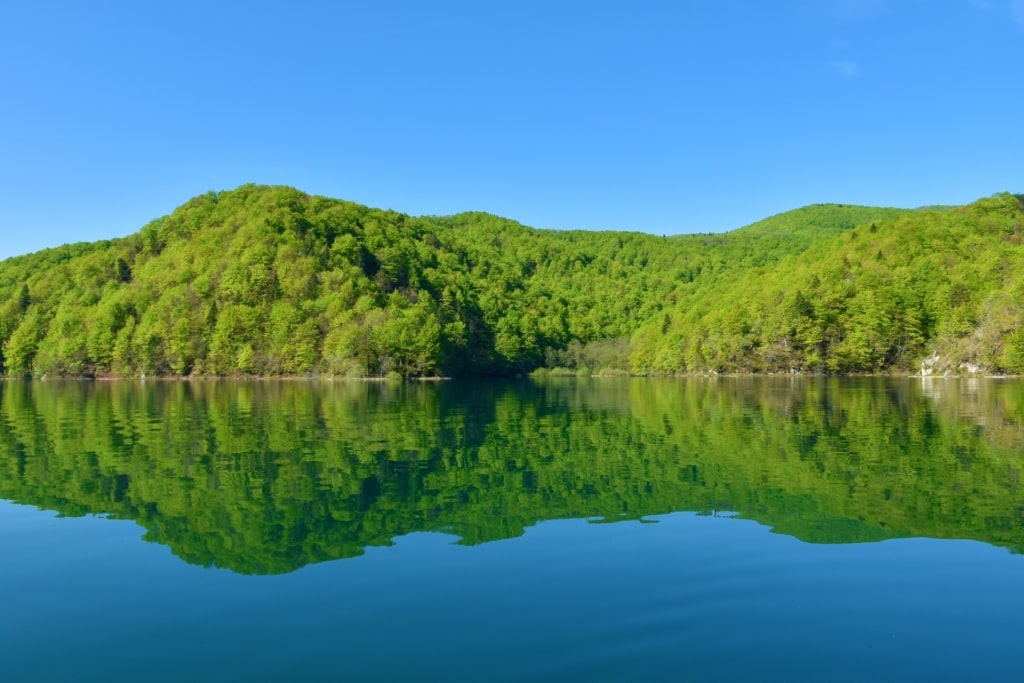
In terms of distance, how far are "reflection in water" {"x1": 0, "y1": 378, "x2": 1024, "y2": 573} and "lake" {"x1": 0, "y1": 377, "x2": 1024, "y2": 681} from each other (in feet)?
0.46

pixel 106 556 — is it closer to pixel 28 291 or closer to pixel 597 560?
pixel 597 560

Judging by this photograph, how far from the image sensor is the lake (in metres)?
10.7

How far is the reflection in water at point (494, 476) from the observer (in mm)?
17781

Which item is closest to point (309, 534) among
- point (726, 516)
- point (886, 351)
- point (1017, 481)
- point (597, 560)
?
point (597, 560)

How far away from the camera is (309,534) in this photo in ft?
56.4

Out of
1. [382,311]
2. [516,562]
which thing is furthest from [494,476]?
[382,311]

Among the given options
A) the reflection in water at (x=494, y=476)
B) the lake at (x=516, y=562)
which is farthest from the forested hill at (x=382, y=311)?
the lake at (x=516, y=562)

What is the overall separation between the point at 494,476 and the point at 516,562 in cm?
957

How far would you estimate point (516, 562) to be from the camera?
50.0 ft

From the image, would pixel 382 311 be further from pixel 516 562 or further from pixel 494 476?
pixel 516 562

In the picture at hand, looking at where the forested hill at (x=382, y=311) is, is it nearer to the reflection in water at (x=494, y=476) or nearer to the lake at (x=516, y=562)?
the reflection in water at (x=494, y=476)

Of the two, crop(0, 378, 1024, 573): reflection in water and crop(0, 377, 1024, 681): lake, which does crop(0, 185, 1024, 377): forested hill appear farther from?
crop(0, 377, 1024, 681): lake

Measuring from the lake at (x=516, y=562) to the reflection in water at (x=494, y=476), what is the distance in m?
0.14

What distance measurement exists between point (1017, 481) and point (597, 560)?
1426 centimetres
